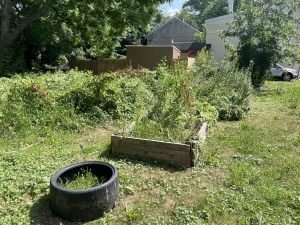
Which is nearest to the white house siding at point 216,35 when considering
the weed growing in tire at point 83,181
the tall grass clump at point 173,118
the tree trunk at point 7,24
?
the tree trunk at point 7,24

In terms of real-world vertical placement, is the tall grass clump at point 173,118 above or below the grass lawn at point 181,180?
above

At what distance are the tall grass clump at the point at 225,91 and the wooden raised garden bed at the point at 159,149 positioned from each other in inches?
90.5

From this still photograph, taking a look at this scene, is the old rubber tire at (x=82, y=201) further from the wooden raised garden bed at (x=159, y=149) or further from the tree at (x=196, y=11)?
the tree at (x=196, y=11)

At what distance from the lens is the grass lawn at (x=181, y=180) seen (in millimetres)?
2609

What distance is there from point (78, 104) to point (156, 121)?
2.19 meters

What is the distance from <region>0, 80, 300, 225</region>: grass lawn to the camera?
261 centimetres

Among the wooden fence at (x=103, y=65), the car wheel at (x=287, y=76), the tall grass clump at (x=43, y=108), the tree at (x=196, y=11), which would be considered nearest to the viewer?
the tall grass clump at (x=43, y=108)

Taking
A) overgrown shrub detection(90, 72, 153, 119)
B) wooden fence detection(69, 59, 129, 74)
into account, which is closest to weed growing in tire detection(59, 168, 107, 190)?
overgrown shrub detection(90, 72, 153, 119)

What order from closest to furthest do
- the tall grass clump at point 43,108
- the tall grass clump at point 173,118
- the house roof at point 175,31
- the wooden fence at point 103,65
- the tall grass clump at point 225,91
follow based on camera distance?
the tall grass clump at point 173,118
the tall grass clump at point 43,108
the tall grass clump at point 225,91
the wooden fence at point 103,65
the house roof at point 175,31

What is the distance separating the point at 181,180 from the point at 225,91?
3.96 m

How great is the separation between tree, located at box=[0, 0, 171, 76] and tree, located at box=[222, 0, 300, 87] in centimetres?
451

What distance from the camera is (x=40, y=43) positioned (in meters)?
14.0

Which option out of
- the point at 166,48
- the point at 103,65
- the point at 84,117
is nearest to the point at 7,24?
the point at 103,65

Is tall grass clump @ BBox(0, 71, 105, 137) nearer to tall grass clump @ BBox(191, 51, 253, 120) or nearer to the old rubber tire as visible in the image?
the old rubber tire
